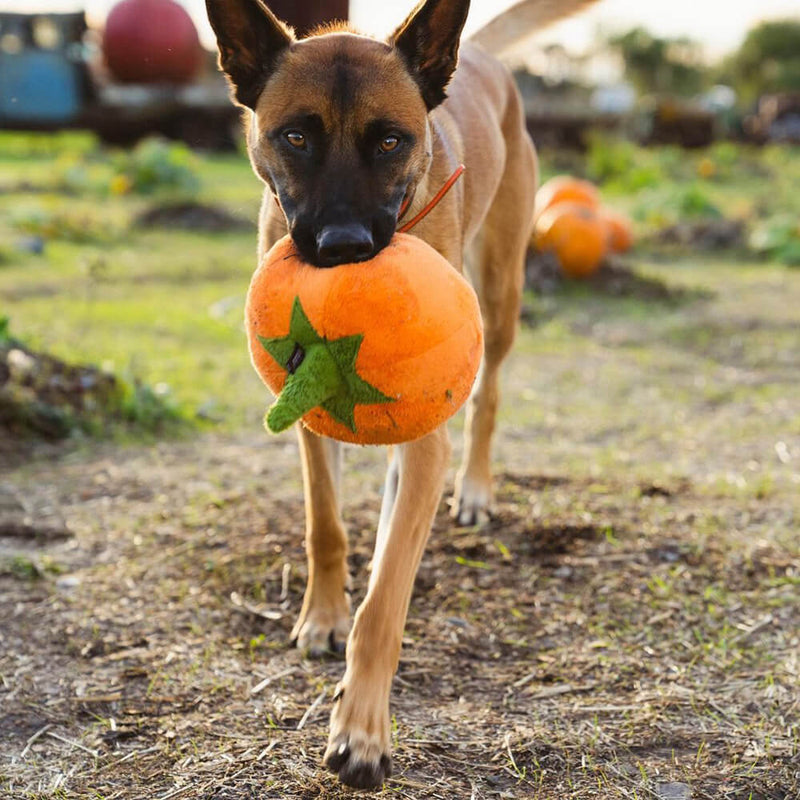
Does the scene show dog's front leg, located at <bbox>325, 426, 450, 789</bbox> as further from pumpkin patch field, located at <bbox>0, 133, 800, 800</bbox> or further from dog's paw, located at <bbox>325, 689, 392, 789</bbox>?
pumpkin patch field, located at <bbox>0, 133, 800, 800</bbox>

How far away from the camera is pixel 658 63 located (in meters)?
61.6

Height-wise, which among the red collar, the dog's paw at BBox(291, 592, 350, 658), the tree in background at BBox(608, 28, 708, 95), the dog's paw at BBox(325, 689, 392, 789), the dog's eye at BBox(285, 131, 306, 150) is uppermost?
the dog's eye at BBox(285, 131, 306, 150)

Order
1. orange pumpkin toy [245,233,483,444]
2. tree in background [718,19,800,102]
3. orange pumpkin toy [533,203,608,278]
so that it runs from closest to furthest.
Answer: orange pumpkin toy [245,233,483,444], orange pumpkin toy [533,203,608,278], tree in background [718,19,800,102]

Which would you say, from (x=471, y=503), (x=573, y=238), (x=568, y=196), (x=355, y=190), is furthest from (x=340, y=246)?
(x=568, y=196)

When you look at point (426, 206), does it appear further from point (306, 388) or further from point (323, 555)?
point (323, 555)

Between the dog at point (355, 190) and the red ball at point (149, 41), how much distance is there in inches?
831

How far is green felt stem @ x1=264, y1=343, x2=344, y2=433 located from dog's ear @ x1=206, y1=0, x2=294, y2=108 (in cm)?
101

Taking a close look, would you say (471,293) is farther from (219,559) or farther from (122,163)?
(122,163)

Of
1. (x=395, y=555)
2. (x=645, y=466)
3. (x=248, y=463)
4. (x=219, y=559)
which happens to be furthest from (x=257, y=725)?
(x=645, y=466)

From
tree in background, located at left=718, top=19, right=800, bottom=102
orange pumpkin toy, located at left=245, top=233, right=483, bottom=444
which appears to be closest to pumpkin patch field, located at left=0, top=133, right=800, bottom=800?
orange pumpkin toy, located at left=245, top=233, right=483, bottom=444

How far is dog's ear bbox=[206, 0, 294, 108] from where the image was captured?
Result: 3045mm

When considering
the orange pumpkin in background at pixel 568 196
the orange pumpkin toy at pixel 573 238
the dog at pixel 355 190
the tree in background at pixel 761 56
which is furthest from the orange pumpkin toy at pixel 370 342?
the tree in background at pixel 761 56

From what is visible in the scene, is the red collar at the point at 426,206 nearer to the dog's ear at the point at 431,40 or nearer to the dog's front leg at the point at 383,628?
the dog's ear at the point at 431,40

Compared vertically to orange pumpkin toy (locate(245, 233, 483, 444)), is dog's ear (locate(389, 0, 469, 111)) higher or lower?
higher
